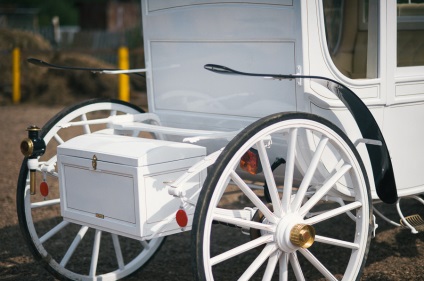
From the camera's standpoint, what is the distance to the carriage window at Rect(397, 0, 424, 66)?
4.00m

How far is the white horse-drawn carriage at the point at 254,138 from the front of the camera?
324cm

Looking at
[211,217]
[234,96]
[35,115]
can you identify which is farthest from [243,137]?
[35,115]

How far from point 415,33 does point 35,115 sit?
8.02 metres

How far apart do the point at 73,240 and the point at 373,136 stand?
2094 millimetres

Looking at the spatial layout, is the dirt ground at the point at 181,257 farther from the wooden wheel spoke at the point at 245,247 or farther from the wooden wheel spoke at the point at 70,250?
the wooden wheel spoke at the point at 245,247

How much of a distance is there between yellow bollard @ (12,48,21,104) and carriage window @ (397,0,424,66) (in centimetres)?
970

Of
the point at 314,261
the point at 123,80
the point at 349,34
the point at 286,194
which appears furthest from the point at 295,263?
the point at 123,80

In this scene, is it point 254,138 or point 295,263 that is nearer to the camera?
point 254,138

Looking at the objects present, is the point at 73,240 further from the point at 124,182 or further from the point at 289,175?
the point at 289,175

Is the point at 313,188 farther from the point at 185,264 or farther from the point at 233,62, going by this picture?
the point at 185,264

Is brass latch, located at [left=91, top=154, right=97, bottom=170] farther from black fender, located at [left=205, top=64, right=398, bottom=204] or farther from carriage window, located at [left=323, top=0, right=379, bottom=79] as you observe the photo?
carriage window, located at [left=323, top=0, right=379, bottom=79]

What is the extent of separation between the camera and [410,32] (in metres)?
4.08

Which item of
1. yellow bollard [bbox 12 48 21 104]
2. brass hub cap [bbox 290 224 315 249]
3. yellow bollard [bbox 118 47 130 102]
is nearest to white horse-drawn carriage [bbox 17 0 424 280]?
brass hub cap [bbox 290 224 315 249]

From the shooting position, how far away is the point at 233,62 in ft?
12.8
